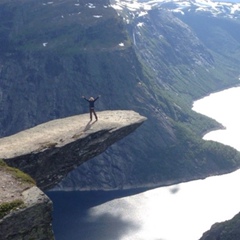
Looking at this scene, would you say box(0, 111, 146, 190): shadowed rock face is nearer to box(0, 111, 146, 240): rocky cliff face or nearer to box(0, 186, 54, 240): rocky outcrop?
box(0, 111, 146, 240): rocky cliff face

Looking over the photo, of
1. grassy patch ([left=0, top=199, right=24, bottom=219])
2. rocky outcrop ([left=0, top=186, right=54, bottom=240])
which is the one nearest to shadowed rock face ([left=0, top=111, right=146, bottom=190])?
rocky outcrop ([left=0, top=186, right=54, bottom=240])

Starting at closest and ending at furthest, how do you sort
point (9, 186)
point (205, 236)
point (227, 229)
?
point (9, 186), point (227, 229), point (205, 236)

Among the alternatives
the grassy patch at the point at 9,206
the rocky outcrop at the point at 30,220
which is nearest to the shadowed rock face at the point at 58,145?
the rocky outcrop at the point at 30,220

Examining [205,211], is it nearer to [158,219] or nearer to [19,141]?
[158,219]

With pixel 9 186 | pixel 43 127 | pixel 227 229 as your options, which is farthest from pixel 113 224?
pixel 9 186

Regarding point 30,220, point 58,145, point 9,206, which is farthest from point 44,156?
point 9,206

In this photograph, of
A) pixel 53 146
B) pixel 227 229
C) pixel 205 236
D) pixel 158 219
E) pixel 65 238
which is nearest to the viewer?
pixel 53 146

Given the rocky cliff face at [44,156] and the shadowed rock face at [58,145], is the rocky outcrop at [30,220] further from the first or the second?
the shadowed rock face at [58,145]
